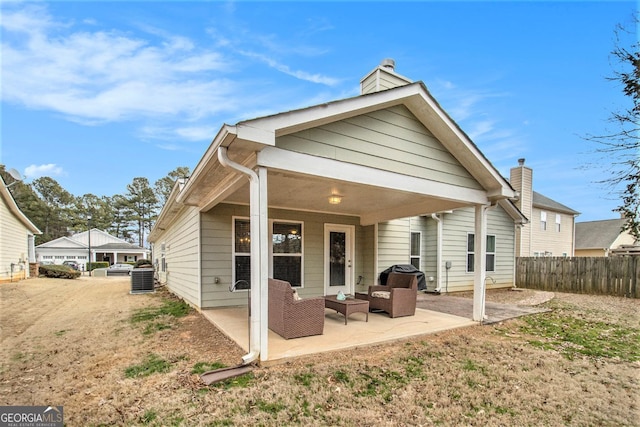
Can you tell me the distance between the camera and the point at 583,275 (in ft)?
37.2

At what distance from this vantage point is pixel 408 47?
891 centimetres

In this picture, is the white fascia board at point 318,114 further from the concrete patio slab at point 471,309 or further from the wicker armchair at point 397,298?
the concrete patio slab at point 471,309

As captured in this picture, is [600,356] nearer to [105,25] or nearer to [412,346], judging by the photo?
[412,346]

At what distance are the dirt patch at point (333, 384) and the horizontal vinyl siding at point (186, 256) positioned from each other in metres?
2.01

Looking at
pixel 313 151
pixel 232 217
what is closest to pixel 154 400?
pixel 313 151

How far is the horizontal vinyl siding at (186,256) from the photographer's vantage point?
275 inches

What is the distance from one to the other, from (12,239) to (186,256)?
43.5ft

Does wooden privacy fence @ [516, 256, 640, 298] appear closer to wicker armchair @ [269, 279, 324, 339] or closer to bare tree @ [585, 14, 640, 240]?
bare tree @ [585, 14, 640, 240]

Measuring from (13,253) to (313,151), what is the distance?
61.9 feet

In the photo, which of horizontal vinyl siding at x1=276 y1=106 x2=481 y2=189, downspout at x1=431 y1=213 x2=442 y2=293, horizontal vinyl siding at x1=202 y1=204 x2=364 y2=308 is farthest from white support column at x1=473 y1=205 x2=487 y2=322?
horizontal vinyl siding at x1=202 y1=204 x2=364 y2=308

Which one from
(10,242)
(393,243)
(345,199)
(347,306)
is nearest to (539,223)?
(393,243)

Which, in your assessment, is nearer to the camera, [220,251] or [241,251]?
[220,251]

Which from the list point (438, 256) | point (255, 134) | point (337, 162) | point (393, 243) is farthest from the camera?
point (438, 256)

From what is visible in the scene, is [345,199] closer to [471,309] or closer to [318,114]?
[318,114]
